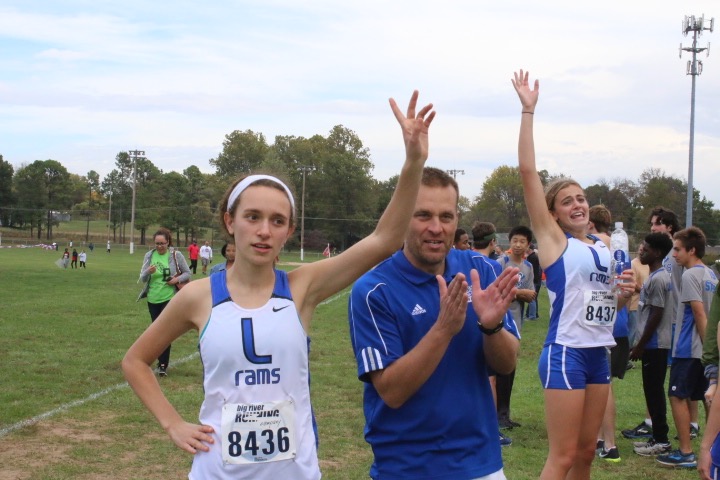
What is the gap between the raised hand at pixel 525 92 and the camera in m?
4.97

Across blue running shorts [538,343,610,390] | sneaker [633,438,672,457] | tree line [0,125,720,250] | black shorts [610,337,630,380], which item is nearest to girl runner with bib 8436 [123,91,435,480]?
blue running shorts [538,343,610,390]

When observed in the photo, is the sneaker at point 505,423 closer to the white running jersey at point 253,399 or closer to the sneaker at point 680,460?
the sneaker at point 680,460

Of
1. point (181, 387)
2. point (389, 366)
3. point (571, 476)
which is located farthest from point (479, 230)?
point (389, 366)

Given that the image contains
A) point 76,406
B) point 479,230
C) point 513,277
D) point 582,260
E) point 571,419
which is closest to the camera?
point 513,277

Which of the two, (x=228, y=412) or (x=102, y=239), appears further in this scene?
(x=102, y=239)

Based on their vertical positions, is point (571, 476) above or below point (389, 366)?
below

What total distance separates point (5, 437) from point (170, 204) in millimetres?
106943

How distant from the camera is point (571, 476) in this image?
539cm

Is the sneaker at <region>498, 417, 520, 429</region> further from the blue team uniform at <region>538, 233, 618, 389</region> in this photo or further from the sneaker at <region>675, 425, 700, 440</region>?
the blue team uniform at <region>538, 233, 618, 389</region>

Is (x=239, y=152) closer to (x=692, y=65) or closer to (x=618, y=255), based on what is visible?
Answer: (x=692, y=65)

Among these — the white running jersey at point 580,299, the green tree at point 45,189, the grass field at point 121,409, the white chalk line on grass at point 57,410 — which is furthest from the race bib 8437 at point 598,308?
the green tree at point 45,189

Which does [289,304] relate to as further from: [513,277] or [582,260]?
[582,260]

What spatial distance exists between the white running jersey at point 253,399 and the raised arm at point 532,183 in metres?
2.68

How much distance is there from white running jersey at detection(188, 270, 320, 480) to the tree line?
3510 inches
